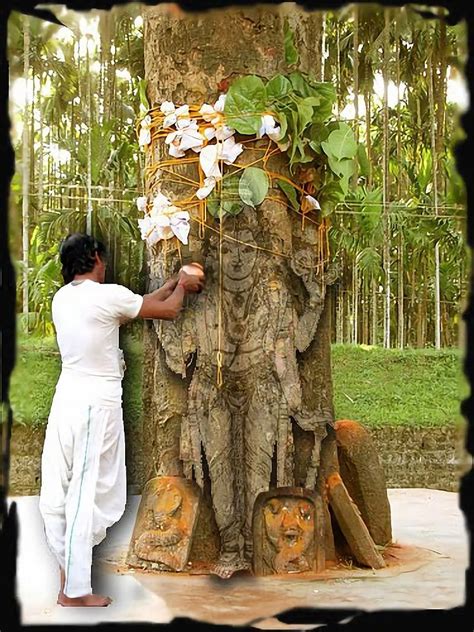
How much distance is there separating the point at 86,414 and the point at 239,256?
28.3 inches

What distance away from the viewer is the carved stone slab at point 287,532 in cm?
274

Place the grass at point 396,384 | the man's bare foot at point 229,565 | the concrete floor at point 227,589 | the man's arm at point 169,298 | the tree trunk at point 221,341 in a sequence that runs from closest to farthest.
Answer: the concrete floor at point 227,589 → the man's arm at point 169,298 → the man's bare foot at point 229,565 → the tree trunk at point 221,341 → the grass at point 396,384

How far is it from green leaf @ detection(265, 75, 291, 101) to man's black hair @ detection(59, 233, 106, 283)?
0.75 m

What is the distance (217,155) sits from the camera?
9.32 ft

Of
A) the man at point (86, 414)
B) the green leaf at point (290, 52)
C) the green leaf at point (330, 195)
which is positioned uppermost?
the green leaf at point (290, 52)

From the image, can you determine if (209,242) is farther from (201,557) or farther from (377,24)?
(377,24)

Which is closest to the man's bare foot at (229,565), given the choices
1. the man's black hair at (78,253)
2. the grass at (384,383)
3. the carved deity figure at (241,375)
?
the carved deity figure at (241,375)

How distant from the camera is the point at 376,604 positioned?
2439mm

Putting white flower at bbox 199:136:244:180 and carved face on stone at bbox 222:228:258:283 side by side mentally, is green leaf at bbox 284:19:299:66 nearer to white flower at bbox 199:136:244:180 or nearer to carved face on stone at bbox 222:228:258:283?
white flower at bbox 199:136:244:180

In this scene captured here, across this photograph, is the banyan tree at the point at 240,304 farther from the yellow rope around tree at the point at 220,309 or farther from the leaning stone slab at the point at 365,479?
the leaning stone slab at the point at 365,479

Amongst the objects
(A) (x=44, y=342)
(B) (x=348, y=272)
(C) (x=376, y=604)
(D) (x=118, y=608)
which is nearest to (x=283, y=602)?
(C) (x=376, y=604)

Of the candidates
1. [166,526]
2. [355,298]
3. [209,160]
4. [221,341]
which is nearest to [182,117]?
[209,160]

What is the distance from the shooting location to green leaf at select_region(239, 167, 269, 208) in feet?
9.33

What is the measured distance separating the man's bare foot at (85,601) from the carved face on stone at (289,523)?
1.78 feet
